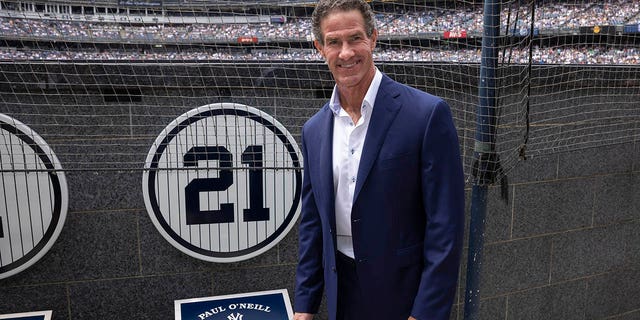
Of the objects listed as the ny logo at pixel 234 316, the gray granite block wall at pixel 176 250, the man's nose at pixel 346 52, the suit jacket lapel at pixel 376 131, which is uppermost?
the man's nose at pixel 346 52

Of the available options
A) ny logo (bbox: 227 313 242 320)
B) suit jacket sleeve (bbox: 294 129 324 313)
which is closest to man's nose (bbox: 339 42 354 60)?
suit jacket sleeve (bbox: 294 129 324 313)

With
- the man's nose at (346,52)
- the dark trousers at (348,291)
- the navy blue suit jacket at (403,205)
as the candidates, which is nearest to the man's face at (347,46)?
the man's nose at (346,52)

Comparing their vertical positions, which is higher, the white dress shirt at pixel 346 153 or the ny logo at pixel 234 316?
the white dress shirt at pixel 346 153

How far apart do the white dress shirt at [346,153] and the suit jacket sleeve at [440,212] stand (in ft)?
0.64

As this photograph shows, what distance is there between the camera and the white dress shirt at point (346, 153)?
58.1 inches

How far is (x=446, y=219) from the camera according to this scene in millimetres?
1387

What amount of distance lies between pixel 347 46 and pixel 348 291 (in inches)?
29.9

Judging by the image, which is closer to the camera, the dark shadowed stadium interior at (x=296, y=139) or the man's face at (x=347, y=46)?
the man's face at (x=347, y=46)

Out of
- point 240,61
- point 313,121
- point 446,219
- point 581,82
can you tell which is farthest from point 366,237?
point 581,82

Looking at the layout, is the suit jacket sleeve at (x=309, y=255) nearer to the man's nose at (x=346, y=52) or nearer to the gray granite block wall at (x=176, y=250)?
the man's nose at (x=346, y=52)

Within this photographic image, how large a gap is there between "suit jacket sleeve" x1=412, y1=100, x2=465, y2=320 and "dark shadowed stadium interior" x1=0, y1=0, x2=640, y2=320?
849 mm

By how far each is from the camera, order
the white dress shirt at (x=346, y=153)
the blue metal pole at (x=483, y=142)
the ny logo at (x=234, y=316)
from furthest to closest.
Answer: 1. the ny logo at (x=234, y=316)
2. the blue metal pole at (x=483, y=142)
3. the white dress shirt at (x=346, y=153)

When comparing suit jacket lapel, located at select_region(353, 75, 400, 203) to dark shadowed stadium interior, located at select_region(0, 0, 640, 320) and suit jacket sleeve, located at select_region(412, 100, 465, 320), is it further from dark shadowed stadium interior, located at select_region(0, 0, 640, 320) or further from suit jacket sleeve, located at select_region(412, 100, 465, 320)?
dark shadowed stadium interior, located at select_region(0, 0, 640, 320)

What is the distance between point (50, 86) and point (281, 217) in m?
1.28
